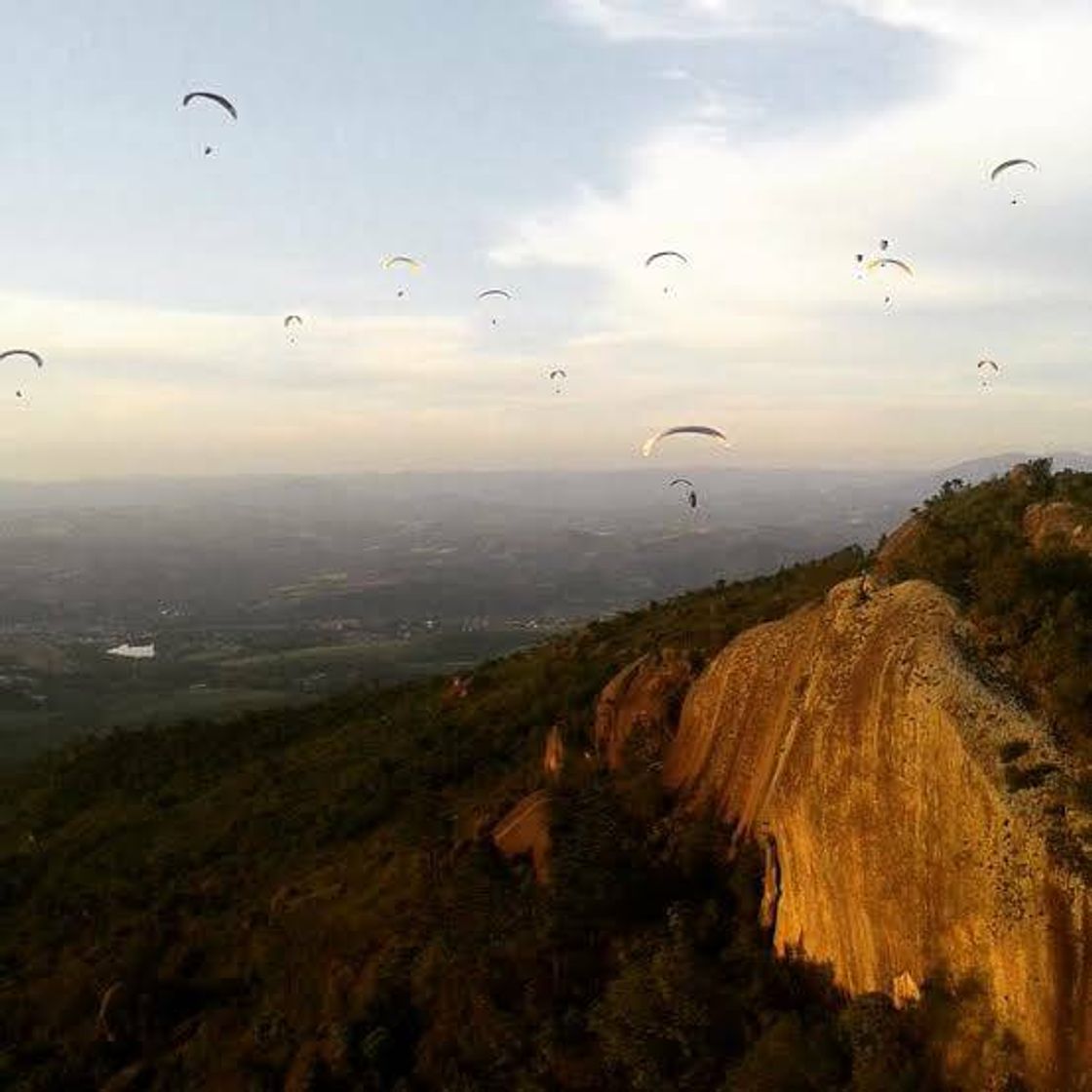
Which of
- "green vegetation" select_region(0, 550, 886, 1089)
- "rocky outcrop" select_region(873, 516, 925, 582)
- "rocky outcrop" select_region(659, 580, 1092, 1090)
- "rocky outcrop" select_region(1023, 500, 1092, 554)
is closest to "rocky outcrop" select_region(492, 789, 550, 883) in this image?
"green vegetation" select_region(0, 550, 886, 1089)

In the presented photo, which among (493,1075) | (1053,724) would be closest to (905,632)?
(1053,724)

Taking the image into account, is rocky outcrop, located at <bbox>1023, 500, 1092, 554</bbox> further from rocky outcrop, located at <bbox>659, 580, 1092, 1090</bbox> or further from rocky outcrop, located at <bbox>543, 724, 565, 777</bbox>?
rocky outcrop, located at <bbox>543, 724, 565, 777</bbox>

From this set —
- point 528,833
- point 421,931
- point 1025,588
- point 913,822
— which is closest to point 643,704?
point 528,833

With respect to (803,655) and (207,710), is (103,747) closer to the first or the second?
(803,655)

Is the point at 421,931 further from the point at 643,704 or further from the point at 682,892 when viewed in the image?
the point at 643,704

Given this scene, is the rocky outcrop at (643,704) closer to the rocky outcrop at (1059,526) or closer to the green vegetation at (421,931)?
the green vegetation at (421,931)

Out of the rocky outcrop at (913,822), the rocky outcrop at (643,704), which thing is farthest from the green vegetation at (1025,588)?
the rocky outcrop at (643,704)

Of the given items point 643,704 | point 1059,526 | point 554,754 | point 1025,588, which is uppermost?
point 1059,526
